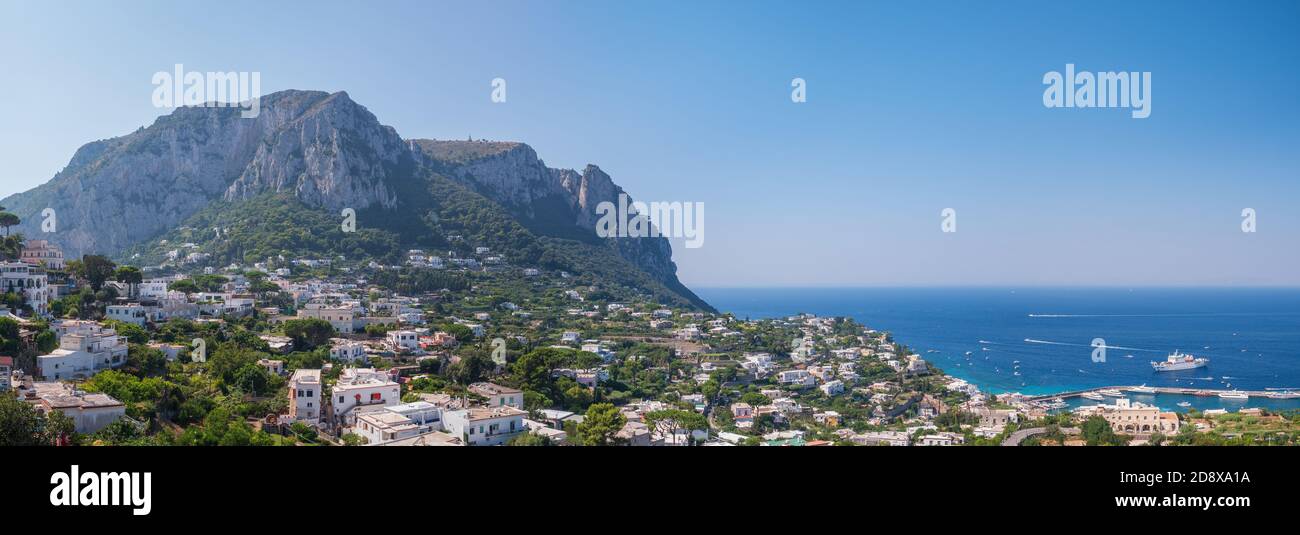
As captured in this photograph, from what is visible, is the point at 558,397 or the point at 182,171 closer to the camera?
the point at 558,397

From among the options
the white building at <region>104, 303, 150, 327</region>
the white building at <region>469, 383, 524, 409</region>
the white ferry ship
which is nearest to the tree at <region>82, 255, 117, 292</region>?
the white building at <region>104, 303, 150, 327</region>

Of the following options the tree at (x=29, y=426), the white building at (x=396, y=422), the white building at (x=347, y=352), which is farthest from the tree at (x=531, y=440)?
the white building at (x=347, y=352)

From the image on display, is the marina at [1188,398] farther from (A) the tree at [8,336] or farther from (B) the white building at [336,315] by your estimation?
(A) the tree at [8,336]

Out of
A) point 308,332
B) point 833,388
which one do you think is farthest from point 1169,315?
point 308,332
